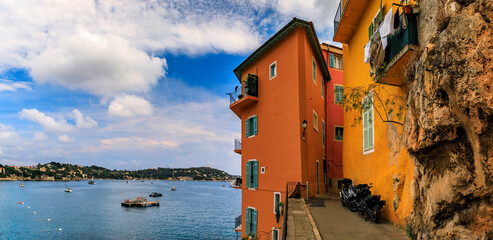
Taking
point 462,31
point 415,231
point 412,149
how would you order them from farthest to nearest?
point 415,231 → point 412,149 → point 462,31

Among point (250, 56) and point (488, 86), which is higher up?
point (250, 56)

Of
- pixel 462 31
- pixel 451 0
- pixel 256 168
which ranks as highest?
pixel 451 0

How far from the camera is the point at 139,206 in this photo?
226 ft

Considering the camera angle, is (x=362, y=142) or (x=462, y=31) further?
(x=362, y=142)

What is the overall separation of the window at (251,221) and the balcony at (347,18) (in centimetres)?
1139

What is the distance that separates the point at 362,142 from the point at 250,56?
9540mm

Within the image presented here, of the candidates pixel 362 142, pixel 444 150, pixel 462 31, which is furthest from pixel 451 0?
pixel 362 142

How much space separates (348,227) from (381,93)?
17.2 feet

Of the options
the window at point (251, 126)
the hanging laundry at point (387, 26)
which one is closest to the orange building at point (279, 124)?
the window at point (251, 126)

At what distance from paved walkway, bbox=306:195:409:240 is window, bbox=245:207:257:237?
21.5 ft

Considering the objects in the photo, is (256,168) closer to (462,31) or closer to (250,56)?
(250,56)

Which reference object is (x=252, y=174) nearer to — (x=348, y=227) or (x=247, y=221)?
(x=247, y=221)

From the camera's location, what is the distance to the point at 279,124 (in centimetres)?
1630

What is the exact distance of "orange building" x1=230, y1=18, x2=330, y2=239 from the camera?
15.3 metres
